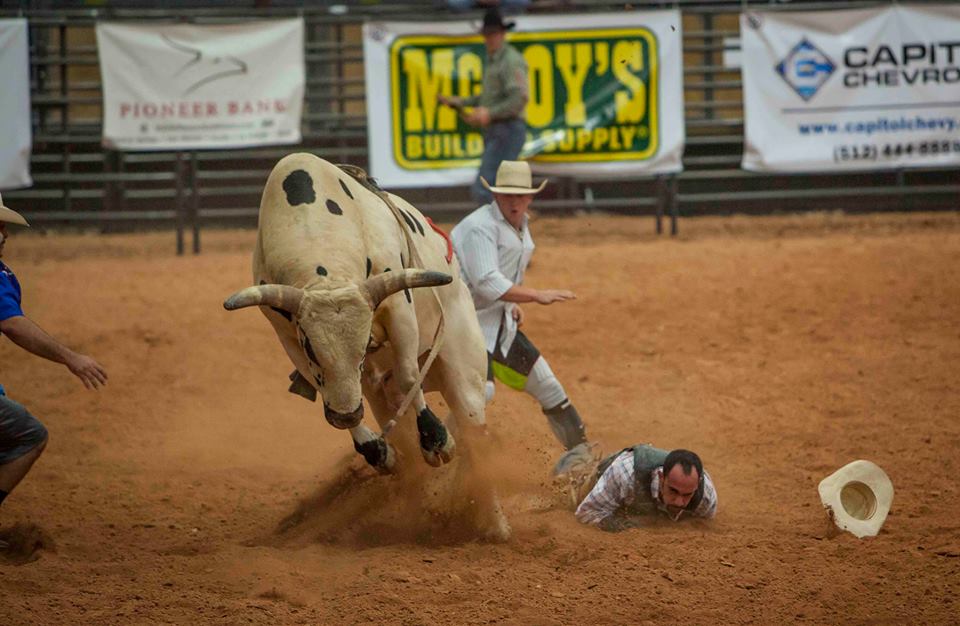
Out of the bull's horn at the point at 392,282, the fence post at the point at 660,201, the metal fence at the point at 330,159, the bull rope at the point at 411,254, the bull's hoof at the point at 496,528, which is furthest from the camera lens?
the fence post at the point at 660,201

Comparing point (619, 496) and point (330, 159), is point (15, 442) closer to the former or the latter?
point (619, 496)

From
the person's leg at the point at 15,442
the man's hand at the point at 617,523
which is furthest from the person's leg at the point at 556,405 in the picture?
the person's leg at the point at 15,442

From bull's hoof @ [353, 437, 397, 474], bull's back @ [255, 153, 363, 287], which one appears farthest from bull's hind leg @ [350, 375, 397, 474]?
bull's back @ [255, 153, 363, 287]

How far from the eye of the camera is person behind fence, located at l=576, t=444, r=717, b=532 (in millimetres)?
5922

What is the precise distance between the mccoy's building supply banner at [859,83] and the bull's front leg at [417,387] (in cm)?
731

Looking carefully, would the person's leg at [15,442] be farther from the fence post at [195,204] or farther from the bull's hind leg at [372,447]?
the fence post at [195,204]

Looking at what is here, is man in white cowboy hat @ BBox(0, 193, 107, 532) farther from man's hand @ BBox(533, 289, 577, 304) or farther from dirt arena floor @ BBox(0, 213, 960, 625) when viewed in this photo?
man's hand @ BBox(533, 289, 577, 304)

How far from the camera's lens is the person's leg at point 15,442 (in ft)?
18.0

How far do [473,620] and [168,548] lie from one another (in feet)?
6.18

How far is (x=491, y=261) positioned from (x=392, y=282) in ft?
5.81

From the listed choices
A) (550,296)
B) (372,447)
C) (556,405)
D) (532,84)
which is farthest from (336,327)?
(532,84)

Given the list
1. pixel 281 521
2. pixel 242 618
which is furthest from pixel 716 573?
pixel 281 521

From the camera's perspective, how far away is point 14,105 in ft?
37.1

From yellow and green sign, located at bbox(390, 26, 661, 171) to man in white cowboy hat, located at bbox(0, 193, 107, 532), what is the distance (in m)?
6.32
